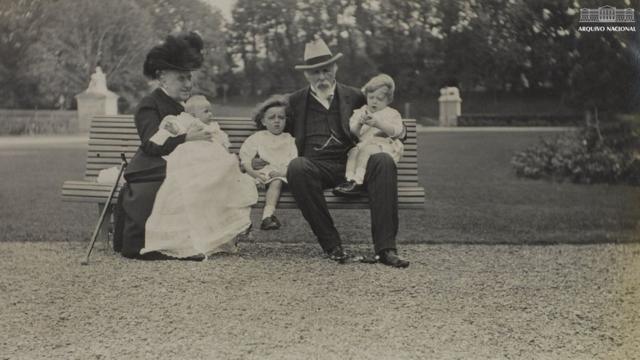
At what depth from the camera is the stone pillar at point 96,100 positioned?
9758 mm

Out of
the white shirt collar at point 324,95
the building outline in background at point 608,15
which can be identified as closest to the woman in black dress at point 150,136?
the white shirt collar at point 324,95

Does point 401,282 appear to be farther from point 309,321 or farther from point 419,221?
point 419,221

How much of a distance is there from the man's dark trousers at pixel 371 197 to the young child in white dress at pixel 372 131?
5.7 inches

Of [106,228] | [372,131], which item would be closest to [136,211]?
[106,228]

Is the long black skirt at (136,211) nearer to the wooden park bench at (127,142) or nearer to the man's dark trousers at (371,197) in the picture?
the wooden park bench at (127,142)

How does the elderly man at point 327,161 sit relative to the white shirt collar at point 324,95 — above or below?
below

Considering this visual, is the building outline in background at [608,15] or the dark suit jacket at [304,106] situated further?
the dark suit jacket at [304,106]

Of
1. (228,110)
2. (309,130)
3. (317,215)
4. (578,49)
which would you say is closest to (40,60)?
(228,110)

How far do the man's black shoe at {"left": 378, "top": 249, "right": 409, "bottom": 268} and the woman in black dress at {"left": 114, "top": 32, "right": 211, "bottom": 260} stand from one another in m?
1.20

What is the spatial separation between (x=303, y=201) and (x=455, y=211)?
3.06 meters

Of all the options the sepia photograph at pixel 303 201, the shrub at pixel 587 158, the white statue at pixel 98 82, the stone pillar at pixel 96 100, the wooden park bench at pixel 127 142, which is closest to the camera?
the sepia photograph at pixel 303 201

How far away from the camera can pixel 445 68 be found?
444 inches

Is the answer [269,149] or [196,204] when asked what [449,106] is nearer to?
[269,149]

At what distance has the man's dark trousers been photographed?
15.4 ft
